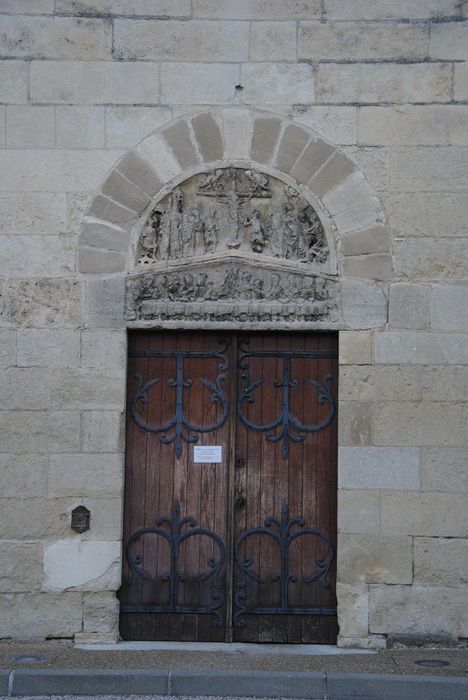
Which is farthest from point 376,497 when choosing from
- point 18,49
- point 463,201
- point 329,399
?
point 18,49

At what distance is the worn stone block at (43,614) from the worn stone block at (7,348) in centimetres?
157

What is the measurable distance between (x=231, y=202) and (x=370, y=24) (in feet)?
5.14

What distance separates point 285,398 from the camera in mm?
7402

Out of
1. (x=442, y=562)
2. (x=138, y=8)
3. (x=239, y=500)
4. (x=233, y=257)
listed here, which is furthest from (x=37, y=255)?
(x=442, y=562)

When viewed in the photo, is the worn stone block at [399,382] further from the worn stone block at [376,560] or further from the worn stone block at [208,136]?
the worn stone block at [208,136]

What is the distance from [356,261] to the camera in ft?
23.9

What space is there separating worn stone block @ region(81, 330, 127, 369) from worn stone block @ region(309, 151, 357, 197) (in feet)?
5.59

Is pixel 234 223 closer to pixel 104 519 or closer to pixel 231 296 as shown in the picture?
pixel 231 296

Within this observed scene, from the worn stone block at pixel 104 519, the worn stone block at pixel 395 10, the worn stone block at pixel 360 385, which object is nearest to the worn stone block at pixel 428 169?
the worn stone block at pixel 395 10

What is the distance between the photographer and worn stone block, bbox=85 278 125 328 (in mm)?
7277

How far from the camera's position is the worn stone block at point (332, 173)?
7289mm

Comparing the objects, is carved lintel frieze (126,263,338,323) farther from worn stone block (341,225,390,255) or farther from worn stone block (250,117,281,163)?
worn stone block (250,117,281,163)

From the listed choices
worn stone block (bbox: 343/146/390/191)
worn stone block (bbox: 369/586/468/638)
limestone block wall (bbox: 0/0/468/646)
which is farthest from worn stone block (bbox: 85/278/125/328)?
worn stone block (bbox: 369/586/468/638)

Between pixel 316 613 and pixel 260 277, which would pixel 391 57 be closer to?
pixel 260 277
